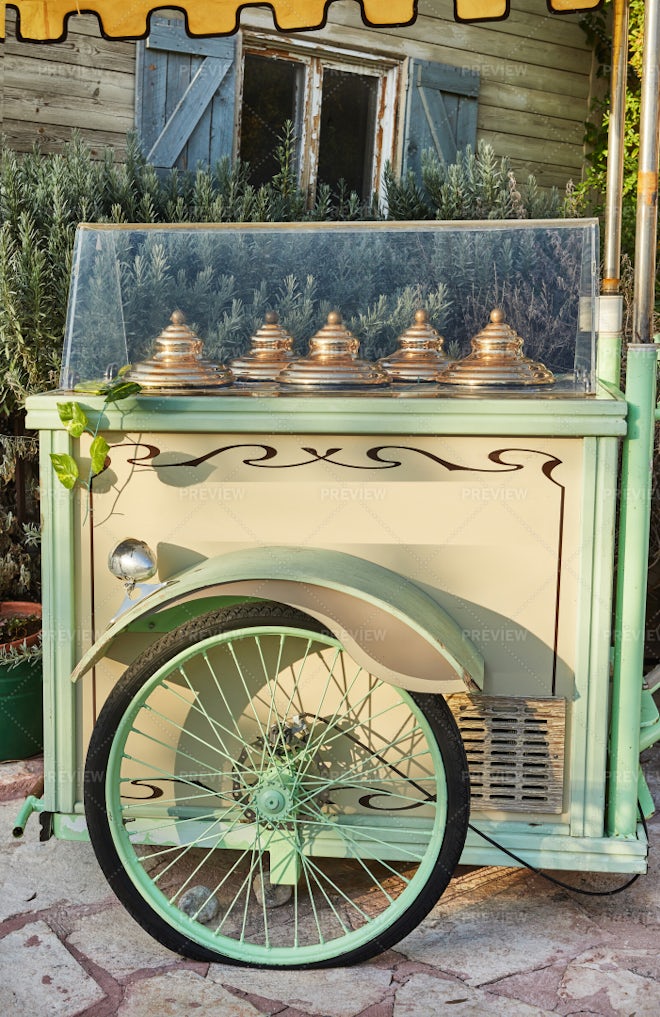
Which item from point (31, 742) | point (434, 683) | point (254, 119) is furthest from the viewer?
point (254, 119)

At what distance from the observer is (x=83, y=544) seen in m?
2.53

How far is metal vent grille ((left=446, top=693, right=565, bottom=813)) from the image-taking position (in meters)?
2.48

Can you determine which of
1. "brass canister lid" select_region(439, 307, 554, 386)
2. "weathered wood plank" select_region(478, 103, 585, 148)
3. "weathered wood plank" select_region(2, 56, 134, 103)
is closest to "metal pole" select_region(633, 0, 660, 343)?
"brass canister lid" select_region(439, 307, 554, 386)

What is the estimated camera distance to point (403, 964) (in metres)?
2.38

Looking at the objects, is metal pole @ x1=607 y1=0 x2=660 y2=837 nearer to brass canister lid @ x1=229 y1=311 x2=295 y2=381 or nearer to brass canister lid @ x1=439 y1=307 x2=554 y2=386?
brass canister lid @ x1=439 y1=307 x2=554 y2=386

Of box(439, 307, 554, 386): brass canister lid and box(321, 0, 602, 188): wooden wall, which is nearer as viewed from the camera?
box(439, 307, 554, 386): brass canister lid

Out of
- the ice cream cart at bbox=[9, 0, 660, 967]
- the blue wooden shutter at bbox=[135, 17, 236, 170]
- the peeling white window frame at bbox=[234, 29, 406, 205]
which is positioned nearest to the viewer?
the ice cream cart at bbox=[9, 0, 660, 967]

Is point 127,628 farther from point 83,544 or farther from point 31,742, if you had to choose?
point 31,742

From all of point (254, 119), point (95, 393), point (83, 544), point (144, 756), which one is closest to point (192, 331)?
point (95, 393)

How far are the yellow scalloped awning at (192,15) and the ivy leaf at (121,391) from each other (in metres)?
0.97

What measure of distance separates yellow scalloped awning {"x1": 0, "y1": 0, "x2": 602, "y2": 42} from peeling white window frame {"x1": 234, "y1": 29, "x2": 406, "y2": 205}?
3.30 m

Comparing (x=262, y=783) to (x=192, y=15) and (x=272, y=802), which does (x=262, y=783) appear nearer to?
(x=272, y=802)

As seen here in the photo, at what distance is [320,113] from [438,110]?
0.75 metres

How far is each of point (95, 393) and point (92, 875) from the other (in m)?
1.31
